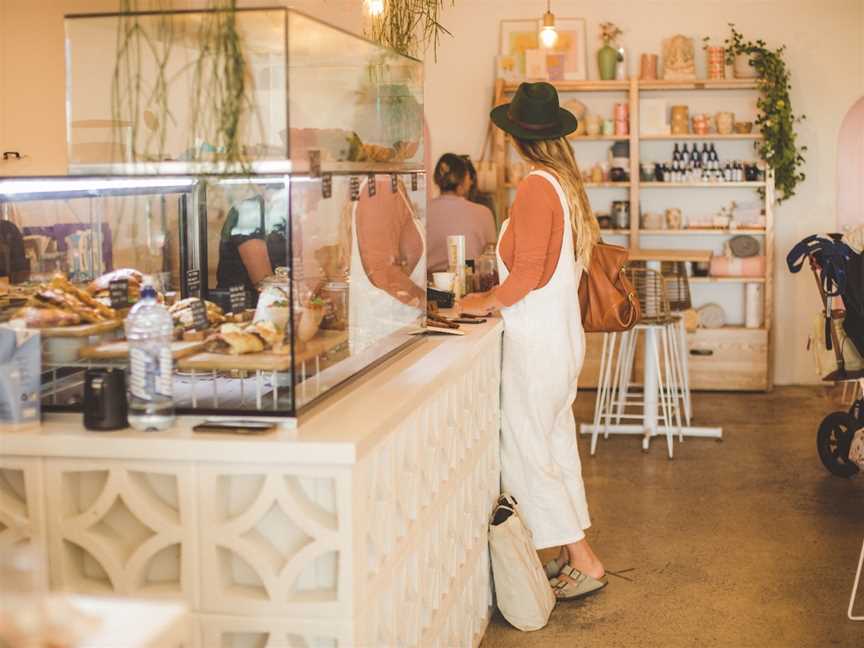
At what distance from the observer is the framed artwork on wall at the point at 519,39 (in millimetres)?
9383

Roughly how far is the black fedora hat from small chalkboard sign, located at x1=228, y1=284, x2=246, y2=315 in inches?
62.5

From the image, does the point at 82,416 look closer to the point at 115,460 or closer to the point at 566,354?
the point at 115,460

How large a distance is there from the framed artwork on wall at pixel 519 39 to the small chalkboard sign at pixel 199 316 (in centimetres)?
711

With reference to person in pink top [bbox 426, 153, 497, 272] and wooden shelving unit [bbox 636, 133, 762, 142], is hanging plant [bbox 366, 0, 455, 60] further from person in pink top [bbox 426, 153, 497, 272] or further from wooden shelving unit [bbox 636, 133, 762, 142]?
wooden shelving unit [bbox 636, 133, 762, 142]

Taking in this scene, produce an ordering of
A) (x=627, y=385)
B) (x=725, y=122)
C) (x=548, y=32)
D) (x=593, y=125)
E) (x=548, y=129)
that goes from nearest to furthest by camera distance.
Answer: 1. (x=548, y=129)
2. (x=627, y=385)
3. (x=548, y=32)
4. (x=725, y=122)
5. (x=593, y=125)

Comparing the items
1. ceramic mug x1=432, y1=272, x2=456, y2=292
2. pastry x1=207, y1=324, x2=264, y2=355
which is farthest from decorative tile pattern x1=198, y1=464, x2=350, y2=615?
ceramic mug x1=432, y1=272, x2=456, y2=292

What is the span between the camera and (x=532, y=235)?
4.02 metres

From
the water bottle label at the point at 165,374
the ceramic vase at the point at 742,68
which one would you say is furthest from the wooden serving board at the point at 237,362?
the ceramic vase at the point at 742,68

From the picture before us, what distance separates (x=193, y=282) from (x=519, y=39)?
22.0 feet

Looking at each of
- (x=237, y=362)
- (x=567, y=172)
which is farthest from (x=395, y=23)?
(x=237, y=362)

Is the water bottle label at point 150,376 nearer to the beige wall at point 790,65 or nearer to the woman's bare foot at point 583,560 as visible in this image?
the woman's bare foot at point 583,560

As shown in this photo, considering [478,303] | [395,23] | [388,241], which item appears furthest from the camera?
[395,23]

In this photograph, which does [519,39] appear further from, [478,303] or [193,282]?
[193,282]

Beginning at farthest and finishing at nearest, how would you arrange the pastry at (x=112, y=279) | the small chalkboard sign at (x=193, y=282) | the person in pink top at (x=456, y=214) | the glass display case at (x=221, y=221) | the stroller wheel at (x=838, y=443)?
1. the person in pink top at (x=456, y=214)
2. the stroller wheel at (x=838, y=443)
3. the small chalkboard sign at (x=193, y=282)
4. the pastry at (x=112, y=279)
5. the glass display case at (x=221, y=221)
